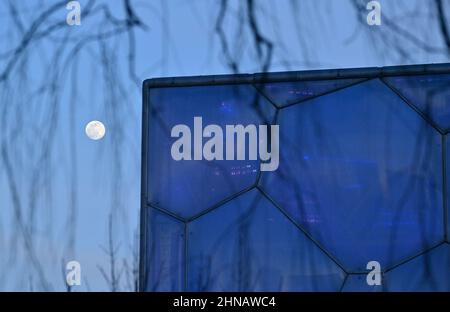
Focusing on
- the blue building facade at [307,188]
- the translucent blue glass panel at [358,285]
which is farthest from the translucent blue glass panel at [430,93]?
the translucent blue glass panel at [358,285]

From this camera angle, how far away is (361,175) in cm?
283

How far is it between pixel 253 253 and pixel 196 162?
1.11 feet

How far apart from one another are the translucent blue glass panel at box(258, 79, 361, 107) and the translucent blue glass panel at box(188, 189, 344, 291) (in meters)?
0.30

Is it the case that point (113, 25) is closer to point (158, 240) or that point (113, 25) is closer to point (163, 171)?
point (163, 171)

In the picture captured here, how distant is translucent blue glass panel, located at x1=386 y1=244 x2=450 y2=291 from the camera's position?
9.00 ft

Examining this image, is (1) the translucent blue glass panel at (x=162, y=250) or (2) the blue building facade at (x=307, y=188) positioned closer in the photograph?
(2) the blue building facade at (x=307, y=188)

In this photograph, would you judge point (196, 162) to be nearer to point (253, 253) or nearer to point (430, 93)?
point (253, 253)

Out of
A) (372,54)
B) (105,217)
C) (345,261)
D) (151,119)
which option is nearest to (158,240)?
(105,217)

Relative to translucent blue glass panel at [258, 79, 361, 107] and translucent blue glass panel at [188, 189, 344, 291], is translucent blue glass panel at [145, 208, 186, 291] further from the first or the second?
translucent blue glass panel at [258, 79, 361, 107]

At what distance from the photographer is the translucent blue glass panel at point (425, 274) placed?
2742 millimetres

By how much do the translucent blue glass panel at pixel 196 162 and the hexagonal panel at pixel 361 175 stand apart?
90 mm

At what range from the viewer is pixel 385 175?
2.81 m

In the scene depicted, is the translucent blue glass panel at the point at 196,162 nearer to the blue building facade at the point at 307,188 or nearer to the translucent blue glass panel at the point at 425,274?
the blue building facade at the point at 307,188
